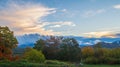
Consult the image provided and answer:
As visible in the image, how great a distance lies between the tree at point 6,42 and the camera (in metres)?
60.9

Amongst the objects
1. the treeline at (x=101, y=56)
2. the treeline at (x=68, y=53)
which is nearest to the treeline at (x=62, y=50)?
the treeline at (x=68, y=53)

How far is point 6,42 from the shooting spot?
62.1m

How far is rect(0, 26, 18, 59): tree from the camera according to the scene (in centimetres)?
6089

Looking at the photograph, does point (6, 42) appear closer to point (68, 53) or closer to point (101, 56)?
point (68, 53)

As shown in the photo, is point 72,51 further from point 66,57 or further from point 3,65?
point 3,65

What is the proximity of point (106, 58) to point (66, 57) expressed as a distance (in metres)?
11.1

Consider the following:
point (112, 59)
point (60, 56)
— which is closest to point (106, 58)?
point (112, 59)

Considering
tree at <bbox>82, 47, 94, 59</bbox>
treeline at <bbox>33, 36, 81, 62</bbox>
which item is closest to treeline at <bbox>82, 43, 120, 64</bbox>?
tree at <bbox>82, 47, 94, 59</bbox>

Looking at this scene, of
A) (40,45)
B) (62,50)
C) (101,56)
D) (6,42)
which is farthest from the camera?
(40,45)

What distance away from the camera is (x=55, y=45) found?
289ft

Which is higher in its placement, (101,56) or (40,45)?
(40,45)

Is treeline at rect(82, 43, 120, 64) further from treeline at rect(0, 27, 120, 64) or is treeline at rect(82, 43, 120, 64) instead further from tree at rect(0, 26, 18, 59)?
tree at rect(0, 26, 18, 59)

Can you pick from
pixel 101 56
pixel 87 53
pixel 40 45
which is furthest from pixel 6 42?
pixel 87 53

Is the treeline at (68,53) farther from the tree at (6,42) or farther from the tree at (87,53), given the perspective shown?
the tree at (6,42)
